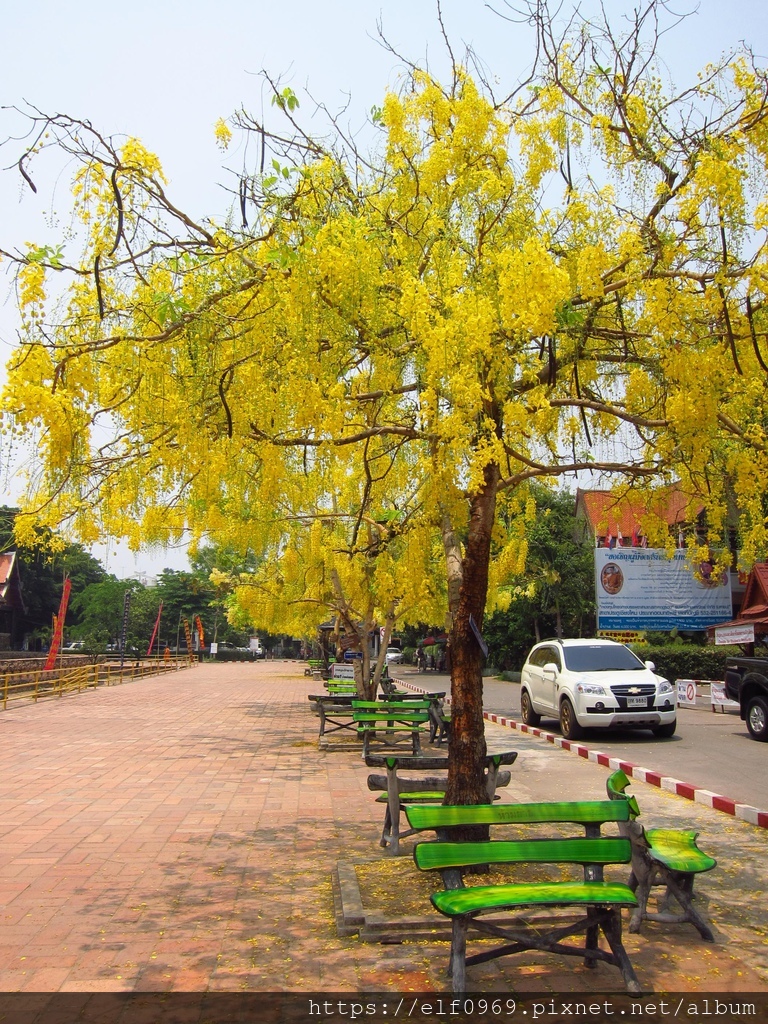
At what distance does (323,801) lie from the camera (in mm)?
8648

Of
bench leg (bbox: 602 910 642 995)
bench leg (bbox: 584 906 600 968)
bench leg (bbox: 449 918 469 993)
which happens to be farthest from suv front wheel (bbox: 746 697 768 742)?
bench leg (bbox: 449 918 469 993)

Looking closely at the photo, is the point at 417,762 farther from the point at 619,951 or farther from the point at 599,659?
the point at 599,659

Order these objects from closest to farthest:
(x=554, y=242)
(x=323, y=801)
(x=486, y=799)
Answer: (x=486, y=799), (x=554, y=242), (x=323, y=801)

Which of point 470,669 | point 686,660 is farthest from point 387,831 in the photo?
point 686,660

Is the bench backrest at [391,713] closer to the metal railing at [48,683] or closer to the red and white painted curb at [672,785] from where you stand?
the red and white painted curb at [672,785]

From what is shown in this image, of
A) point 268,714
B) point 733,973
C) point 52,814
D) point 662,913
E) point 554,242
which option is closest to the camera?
point 733,973

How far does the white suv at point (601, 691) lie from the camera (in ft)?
44.7

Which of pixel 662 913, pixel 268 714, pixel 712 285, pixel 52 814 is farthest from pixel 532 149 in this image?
pixel 268 714

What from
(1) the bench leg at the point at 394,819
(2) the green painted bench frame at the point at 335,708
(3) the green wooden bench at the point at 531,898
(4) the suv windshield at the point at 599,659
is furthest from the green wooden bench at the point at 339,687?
(3) the green wooden bench at the point at 531,898

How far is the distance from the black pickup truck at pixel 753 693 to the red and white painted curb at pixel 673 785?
9.07ft

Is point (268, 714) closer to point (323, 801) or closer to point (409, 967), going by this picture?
point (323, 801)

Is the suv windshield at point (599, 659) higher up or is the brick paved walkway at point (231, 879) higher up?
the suv windshield at point (599, 659)

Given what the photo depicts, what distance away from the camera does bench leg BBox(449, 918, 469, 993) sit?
3.75 metres

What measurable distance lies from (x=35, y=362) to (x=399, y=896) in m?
3.87
